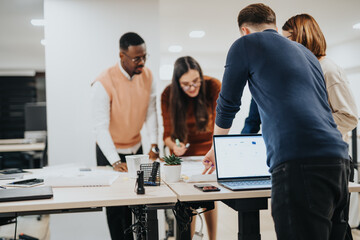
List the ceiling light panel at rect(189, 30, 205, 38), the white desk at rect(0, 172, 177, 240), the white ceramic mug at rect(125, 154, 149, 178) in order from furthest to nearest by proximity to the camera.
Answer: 1. the ceiling light panel at rect(189, 30, 205, 38)
2. the white ceramic mug at rect(125, 154, 149, 178)
3. the white desk at rect(0, 172, 177, 240)

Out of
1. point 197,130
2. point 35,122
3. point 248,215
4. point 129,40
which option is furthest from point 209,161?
point 35,122

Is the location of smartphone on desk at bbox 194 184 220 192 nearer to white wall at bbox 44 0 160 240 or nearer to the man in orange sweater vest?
the man in orange sweater vest

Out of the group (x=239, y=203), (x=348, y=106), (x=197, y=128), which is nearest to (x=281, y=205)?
(x=239, y=203)

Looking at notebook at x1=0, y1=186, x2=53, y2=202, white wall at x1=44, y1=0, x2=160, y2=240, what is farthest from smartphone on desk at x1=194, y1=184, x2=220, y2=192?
white wall at x1=44, y1=0, x2=160, y2=240

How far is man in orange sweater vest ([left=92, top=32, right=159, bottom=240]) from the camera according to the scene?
121 inches

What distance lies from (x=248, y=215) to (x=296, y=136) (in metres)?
0.56

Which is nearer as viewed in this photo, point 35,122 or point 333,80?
point 333,80

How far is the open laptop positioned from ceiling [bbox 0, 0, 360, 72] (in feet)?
9.38

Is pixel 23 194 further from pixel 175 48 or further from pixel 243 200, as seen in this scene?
pixel 175 48

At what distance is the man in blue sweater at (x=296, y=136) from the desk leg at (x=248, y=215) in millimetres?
351

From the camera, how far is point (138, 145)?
3178 millimetres

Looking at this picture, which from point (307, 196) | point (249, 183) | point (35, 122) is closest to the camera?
point (307, 196)

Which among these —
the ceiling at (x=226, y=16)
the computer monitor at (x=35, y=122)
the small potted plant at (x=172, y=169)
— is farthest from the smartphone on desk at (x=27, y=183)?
the computer monitor at (x=35, y=122)

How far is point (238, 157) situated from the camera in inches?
70.4
